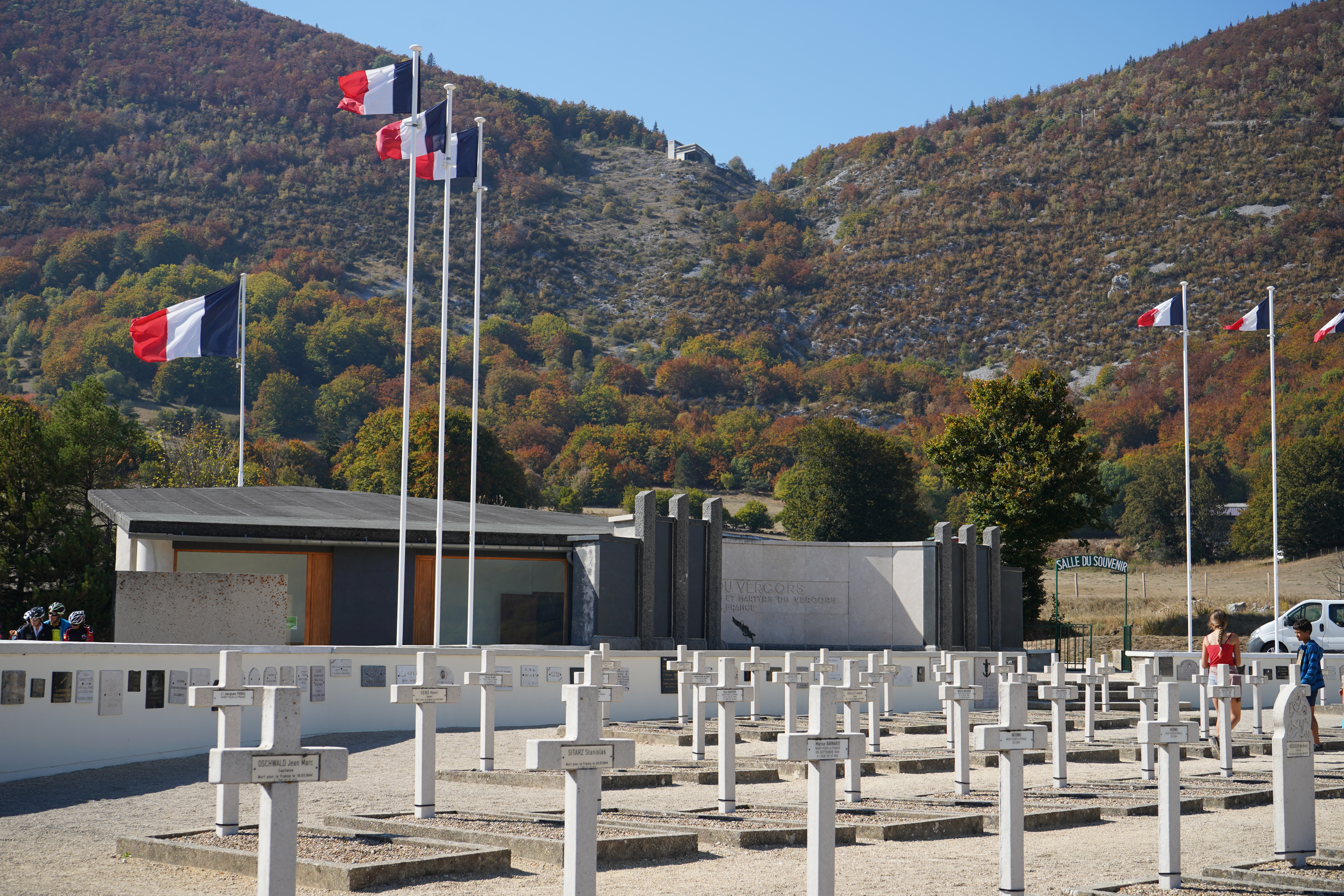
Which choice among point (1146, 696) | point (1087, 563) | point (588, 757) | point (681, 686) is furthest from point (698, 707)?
point (1087, 563)

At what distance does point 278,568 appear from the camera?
25125 mm

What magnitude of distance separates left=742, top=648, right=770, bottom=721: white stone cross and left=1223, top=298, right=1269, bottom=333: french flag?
17.2 metres

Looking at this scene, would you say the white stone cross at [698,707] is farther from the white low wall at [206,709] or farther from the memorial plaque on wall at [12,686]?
the memorial plaque on wall at [12,686]

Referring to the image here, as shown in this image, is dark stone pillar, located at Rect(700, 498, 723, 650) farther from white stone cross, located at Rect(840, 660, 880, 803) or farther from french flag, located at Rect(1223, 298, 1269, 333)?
french flag, located at Rect(1223, 298, 1269, 333)

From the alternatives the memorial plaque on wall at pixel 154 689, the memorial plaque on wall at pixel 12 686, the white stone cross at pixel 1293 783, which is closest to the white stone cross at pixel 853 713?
the white stone cross at pixel 1293 783

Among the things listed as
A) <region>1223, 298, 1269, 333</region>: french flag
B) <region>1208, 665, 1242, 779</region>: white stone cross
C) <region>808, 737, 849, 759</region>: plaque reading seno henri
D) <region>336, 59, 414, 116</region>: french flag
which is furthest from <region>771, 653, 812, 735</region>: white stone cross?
<region>1223, 298, 1269, 333</region>: french flag

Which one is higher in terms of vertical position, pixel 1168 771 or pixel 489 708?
pixel 1168 771

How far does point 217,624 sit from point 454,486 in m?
49.7

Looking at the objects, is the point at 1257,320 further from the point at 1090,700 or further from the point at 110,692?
the point at 110,692

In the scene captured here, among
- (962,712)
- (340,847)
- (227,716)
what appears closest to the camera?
(340,847)

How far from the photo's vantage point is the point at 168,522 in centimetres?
2261

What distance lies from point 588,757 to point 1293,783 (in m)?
5.25

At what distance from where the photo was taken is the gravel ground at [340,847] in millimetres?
8242

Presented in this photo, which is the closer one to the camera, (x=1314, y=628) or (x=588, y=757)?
(x=588, y=757)
